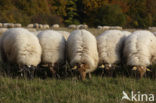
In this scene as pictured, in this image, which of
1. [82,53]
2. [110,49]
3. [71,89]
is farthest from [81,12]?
[71,89]

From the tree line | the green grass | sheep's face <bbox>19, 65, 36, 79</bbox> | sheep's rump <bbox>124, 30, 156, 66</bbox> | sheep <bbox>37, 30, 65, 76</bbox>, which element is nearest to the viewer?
the green grass

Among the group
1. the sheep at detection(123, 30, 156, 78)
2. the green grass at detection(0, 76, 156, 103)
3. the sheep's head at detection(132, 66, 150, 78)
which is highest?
the sheep at detection(123, 30, 156, 78)

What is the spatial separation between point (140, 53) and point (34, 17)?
2255cm

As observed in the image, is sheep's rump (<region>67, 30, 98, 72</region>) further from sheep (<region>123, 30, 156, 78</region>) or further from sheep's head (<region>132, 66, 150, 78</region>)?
sheep's head (<region>132, 66, 150, 78</region>)

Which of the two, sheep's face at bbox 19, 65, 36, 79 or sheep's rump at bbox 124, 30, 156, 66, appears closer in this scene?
sheep's face at bbox 19, 65, 36, 79

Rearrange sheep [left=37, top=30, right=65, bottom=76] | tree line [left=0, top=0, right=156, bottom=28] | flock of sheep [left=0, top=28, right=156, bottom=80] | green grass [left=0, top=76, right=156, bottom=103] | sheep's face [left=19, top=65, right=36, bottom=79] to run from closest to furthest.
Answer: green grass [left=0, top=76, right=156, bottom=103], sheep's face [left=19, top=65, right=36, bottom=79], flock of sheep [left=0, top=28, right=156, bottom=80], sheep [left=37, top=30, right=65, bottom=76], tree line [left=0, top=0, right=156, bottom=28]

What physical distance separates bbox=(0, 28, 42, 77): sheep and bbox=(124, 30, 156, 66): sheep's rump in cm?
282

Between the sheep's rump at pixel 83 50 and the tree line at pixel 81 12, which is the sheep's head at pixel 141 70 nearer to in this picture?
the sheep's rump at pixel 83 50

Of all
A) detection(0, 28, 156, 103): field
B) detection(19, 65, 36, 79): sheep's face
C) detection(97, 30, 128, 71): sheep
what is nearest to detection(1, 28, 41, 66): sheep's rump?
detection(19, 65, 36, 79): sheep's face

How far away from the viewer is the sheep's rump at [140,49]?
7188 mm

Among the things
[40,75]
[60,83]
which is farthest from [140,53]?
[40,75]

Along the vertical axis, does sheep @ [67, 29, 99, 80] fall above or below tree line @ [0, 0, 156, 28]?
below

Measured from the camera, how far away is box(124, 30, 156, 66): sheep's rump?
7.19 meters

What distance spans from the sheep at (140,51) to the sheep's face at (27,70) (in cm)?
291
